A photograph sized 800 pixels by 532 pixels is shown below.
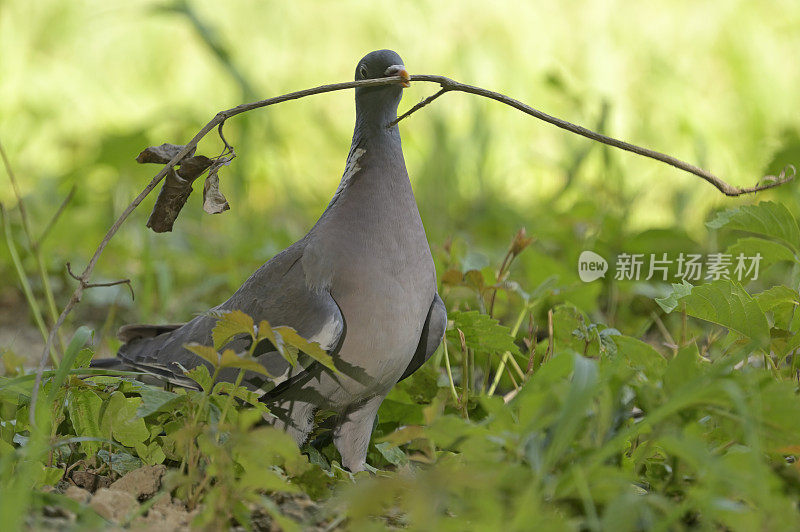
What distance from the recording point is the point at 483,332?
2.10m

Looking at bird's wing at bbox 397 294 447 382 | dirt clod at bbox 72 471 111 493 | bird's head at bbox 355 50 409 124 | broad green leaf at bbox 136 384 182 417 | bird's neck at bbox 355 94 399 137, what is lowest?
dirt clod at bbox 72 471 111 493

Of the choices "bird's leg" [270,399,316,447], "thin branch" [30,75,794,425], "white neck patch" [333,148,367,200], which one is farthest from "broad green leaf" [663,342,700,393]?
"white neck patch" [333,148,367,200]

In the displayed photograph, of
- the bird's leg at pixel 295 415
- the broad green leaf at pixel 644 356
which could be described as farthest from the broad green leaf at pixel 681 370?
the bird's leg at pixel 295 415

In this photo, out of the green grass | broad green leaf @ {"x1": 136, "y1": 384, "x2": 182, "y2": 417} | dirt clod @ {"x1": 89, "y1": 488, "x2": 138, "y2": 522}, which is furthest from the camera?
broad green leaf @ {"x1": 136, "y1": 384, "x2": 182, "y2": 417}

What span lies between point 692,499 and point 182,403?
1022 mm

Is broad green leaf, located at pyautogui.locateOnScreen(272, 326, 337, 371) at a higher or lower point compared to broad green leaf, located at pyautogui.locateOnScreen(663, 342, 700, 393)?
lower

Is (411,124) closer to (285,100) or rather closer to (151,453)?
(285,100)

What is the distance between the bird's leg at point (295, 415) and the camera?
2021 mm

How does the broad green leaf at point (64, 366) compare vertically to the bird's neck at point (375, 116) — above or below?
below

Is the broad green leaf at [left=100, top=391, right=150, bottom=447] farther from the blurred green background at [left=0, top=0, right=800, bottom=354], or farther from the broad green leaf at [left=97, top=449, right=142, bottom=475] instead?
the blurred green background at [left=0, top=0, right=800, bottom=354]

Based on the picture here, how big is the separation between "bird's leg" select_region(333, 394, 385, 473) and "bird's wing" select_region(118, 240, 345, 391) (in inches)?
7.7

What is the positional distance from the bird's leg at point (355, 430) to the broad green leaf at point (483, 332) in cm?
28

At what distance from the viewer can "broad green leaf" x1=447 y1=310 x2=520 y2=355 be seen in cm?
206

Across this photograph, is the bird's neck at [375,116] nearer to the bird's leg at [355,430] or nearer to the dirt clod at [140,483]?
the bird's leg at [355,430]
